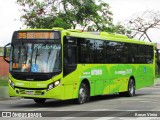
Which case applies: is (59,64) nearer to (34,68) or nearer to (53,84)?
(53,84)

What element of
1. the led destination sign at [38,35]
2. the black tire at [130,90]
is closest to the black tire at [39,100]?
the led destination sign at [38,35]

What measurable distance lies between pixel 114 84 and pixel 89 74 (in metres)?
3.35

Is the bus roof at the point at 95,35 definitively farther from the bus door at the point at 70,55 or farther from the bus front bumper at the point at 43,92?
the bus front bumper at the point at 43,92

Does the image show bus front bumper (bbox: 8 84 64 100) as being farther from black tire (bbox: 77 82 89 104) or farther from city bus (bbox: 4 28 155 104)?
black tire (bbox: 77 82 89 104)

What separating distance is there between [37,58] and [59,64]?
83cm

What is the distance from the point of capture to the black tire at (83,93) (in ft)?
64.3

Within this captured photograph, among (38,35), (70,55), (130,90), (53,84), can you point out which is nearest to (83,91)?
(70,55)

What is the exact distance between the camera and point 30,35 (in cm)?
1862

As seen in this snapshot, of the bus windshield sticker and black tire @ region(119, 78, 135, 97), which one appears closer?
the bus windshield sticker

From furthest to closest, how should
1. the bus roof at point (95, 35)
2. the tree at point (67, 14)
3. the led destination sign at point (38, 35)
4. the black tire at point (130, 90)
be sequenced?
the tree at point (67, 14)
the black tire at point (130, 90)
the bus roof at point (95, 35)
the led destination sign at point (38, 35)

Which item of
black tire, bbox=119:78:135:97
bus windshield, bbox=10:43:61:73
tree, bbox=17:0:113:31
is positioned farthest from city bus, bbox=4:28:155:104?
tree, bbox=17:0:113:31

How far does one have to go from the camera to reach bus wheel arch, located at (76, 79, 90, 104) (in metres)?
19.6

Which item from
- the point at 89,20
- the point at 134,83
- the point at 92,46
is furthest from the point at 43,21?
the point at 92,46

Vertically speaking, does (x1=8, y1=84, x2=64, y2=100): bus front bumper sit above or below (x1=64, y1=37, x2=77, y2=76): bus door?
below
